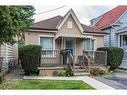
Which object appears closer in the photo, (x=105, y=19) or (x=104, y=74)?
(x=104, y=74)

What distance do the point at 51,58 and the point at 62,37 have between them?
1.88 m

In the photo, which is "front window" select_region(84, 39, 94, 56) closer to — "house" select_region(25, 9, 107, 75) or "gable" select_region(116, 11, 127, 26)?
"house" select_region(25, 9, 107, 75)

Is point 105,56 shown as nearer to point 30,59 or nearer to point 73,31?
point 73,31

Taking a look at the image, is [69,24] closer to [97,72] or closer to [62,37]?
[62,37]

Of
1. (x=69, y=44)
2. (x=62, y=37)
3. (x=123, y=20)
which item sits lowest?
(x=69, y=44)

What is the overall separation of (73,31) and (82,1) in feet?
37.2

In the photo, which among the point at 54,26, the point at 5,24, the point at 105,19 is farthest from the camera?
the point at 105,19

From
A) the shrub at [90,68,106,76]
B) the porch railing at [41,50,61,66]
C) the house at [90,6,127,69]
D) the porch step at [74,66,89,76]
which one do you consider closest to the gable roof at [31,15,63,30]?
the porch railing at [41,50,61,66]

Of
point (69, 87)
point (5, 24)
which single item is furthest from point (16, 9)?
point (69, 87)

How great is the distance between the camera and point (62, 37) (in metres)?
21.2

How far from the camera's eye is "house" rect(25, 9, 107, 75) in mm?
20952

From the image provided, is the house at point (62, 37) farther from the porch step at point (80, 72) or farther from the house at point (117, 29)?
the house at point (117, 29)

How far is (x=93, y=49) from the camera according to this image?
23719 millimetres

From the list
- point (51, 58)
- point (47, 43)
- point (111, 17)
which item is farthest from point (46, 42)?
point (111, 17)
